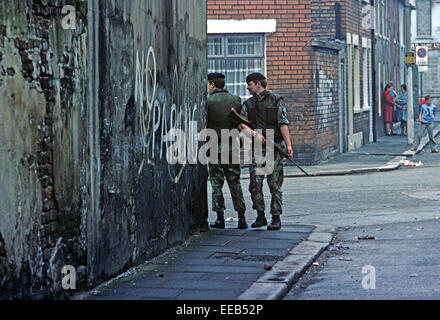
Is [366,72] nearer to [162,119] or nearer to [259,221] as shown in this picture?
[259,221]

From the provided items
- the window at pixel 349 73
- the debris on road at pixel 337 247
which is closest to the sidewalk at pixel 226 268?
the debris on road at pixel 337 247

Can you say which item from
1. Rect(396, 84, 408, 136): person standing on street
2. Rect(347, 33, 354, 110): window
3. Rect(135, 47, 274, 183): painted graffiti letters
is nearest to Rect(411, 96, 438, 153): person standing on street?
Rect(347, 33, 354, 110): window

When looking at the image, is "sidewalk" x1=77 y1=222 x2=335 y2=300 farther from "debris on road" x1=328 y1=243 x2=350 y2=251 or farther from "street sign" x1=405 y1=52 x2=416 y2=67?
"street sign" x1=405 y1=52 x2=416 y2=67

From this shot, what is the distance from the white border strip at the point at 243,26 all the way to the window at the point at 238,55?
223 mm

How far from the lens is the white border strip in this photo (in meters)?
22.5

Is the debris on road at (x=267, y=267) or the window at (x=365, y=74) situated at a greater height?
the window at (x=365, y=74)

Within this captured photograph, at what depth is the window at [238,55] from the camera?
22.7 meters

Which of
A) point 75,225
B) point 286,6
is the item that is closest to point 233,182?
point 75,225

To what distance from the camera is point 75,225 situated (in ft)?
24.7

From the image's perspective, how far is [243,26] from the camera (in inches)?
889

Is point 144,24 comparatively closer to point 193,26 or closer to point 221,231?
point 193,26

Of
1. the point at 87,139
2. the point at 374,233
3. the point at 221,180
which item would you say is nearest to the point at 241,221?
the point at 221,180

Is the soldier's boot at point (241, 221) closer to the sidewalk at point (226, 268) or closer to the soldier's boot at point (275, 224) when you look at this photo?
the sidewalk at point (226, 268)

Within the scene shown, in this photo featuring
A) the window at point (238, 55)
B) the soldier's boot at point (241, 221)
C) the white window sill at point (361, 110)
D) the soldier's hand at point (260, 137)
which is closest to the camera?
the soldier's hand at point (260, 137)
